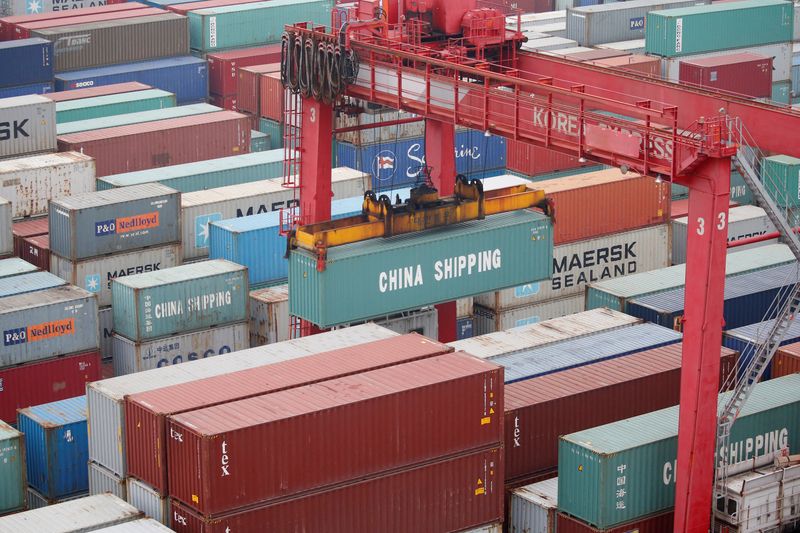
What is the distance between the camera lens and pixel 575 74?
160 ft

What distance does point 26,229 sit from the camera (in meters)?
57.4

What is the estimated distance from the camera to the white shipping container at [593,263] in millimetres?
56584

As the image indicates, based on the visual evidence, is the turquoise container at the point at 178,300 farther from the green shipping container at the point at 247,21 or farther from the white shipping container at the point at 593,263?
the green shipping container at the point at 247,21

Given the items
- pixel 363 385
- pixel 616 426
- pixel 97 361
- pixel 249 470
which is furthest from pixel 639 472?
pixel 97 361

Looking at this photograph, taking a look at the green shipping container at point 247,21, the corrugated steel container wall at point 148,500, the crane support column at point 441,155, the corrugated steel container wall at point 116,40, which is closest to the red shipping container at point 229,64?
the green shipping container at point 247,21

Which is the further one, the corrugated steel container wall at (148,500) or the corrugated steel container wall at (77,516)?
the corrugated steel container wall at (148,500)

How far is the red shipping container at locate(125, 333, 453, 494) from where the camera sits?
37.5 m

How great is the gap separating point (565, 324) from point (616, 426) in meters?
7.17

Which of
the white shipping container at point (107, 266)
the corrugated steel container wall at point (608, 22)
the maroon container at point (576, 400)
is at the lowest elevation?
the maroon container at point (576, 400)

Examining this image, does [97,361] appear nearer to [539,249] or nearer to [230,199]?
[230,199]

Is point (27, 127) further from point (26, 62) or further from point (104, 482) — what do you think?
point (104, 482)

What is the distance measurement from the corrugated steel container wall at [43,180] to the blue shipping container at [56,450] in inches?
620

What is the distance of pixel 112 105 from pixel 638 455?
35.8m

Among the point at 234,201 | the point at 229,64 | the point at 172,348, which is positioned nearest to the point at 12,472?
the point at 172,348
